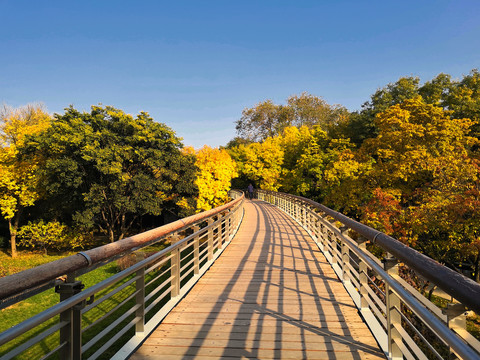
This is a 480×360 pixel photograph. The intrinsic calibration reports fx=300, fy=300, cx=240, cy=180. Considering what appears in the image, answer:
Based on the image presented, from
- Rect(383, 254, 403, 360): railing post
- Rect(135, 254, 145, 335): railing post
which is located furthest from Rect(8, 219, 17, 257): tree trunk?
Rect(383, 254, 403, 360): railing post

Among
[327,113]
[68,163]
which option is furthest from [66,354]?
[327,113]

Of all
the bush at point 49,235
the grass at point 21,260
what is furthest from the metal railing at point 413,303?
the bush at point 49,235

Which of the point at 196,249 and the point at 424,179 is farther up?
the point at 424,179

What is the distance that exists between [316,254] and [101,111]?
2192cm

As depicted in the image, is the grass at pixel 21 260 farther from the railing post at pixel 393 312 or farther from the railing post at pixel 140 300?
the railing post at pixel 393 312

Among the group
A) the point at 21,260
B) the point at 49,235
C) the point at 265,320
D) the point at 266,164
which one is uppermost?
the point at 266,164

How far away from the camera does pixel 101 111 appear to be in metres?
23.5

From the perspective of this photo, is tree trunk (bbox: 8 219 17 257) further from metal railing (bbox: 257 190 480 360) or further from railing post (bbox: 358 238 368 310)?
railing post (bbox: 358 238 368 310)

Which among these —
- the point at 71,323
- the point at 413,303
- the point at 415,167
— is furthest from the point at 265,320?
the point at 415,167

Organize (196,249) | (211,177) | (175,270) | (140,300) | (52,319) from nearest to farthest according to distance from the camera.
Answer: (140,300) < (175,270) < (196,249) < (52,319) < (211,177)

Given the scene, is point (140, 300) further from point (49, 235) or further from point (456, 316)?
point (49, 235)

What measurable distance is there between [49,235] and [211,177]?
48.4 feet

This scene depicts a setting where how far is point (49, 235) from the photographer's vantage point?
2544 centimetres

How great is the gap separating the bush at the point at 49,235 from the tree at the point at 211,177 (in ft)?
35.5
